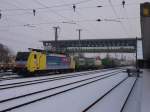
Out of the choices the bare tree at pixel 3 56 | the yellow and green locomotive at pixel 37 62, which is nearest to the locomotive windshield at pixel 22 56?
the yellow and green locomotive at pixel 37 62

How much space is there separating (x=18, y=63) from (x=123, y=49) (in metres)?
56.7

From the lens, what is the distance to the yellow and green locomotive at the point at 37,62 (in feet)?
111

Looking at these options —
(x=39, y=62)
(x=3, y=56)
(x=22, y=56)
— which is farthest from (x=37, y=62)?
(x=3, y=56)

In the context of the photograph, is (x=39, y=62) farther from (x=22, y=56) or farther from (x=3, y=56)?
(x=3, y=56)

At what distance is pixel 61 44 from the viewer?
8550 centimetres

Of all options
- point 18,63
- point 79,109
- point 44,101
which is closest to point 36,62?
point 18,63

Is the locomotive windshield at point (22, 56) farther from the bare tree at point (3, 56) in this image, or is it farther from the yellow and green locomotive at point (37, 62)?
the bare tree at point (3, 56)

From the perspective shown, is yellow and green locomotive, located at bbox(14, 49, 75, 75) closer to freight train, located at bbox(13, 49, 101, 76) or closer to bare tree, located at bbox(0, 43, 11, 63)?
freight train, located at bbox(13, 49, 101, 76)

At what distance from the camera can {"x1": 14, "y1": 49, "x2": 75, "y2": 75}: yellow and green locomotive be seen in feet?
111

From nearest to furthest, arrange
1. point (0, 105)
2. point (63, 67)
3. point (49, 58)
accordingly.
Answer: point (0, 105) < point (49, 58) < point (63, 67)

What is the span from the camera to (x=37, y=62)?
116ft

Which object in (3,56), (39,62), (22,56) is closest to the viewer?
(22,56)

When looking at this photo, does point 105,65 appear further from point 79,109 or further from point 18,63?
point 79,109

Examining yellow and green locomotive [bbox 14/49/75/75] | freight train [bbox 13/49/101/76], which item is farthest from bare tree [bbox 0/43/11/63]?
yellow and green locomotive [bbox 14/49/75/75]
